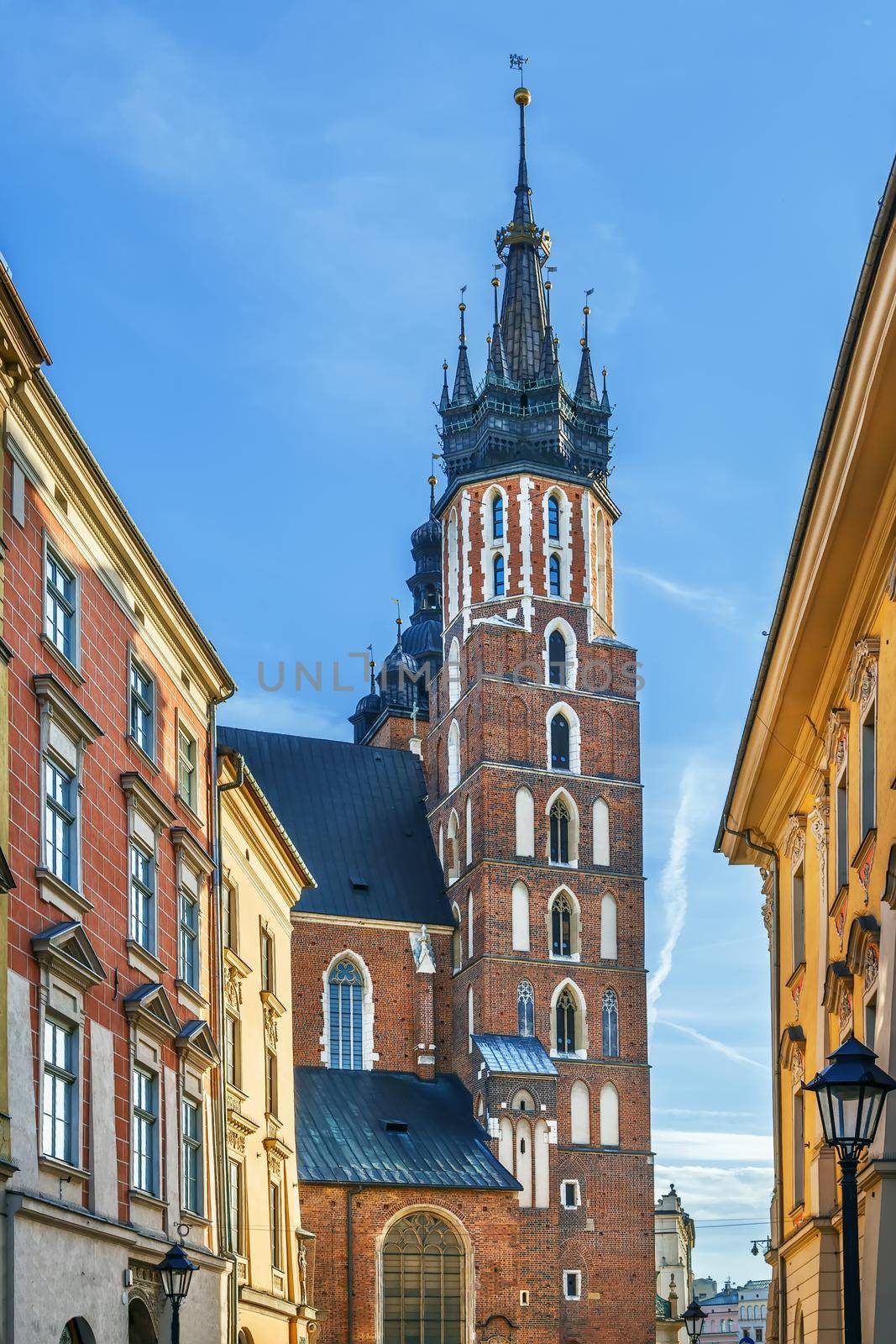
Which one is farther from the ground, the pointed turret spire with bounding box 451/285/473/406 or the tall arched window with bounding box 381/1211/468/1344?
the pointed turret spire with bounding box 451/285/473/406

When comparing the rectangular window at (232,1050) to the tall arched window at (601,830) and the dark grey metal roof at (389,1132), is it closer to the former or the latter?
the dark grey metal roof at (389,1132)

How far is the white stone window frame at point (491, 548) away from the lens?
192 feet

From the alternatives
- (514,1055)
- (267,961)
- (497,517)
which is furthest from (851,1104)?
(497,517)

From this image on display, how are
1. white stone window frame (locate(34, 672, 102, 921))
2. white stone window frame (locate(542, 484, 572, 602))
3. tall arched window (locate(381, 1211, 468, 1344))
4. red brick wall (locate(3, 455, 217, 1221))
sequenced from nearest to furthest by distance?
red brick wall (locate(3, 455, 217, 1221)), white stone window frame (locate(34, 672, 102, 921)), tall arched window (locate(381, 1211, 468, 1344)), white stone window frame (locate(542, 484, 572, 602))

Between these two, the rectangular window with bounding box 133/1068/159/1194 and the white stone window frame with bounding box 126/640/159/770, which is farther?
the white stone window frame with bounding box 126/640/159/770

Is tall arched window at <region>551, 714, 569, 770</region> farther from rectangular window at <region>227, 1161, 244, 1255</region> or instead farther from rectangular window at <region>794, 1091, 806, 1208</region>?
rectangular window at <region>794, 1091, 806, 1208</region>

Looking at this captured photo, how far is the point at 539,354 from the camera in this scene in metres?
64.1

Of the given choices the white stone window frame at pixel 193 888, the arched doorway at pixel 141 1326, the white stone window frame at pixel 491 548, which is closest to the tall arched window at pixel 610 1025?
the white stone window frame at pixel 491 548

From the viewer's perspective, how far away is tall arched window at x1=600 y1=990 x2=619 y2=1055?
54531 mm

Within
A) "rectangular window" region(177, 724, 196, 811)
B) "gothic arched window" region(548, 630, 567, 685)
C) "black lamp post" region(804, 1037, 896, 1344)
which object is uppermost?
"gothic arched window" region(548, 630, 567, 685)

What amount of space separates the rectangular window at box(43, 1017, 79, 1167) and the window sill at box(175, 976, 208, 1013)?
4.98 meters

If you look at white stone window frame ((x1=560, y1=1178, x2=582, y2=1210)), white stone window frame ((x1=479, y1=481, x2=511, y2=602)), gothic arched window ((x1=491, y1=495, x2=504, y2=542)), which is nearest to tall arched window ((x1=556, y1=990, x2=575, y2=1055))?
white stone window frame ((x1=560, y1=1178, x2=582, y2=1210))

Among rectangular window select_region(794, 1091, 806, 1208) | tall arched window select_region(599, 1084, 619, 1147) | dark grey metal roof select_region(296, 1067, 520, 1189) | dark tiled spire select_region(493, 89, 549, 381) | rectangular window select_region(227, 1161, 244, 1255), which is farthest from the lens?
dark tiled spire select_region(493, 89, 549, 381)

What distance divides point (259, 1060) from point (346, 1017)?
24311 mm
